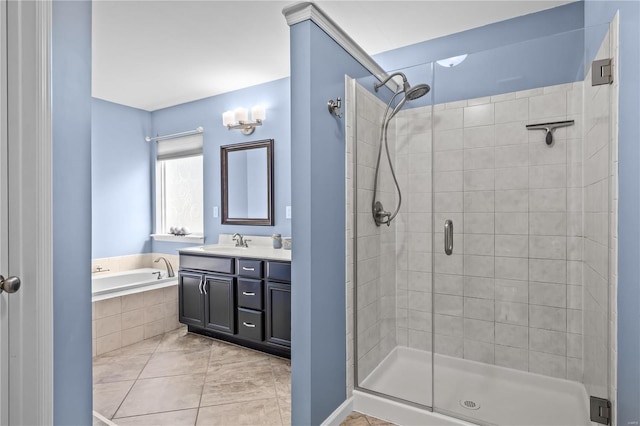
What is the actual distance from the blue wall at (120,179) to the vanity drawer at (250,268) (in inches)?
82.7

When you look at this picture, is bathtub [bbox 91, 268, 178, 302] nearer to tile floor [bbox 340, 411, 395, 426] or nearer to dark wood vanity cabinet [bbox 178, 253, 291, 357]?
dark wood vanity cabinet [bbox 178, 253, 291, 357]

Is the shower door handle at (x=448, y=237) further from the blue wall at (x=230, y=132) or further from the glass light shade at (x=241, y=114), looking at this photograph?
the glass light shade at (x=241, y=114)

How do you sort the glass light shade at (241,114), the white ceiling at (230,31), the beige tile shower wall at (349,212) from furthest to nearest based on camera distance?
the glass light shade at (241,114) → the white ceiling at (230,31) → the beige tile shower wall at (349,212)

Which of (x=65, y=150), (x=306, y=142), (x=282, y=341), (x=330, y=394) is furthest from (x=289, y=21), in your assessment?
(x=282, y=341)

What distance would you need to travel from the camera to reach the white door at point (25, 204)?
3.92 ft

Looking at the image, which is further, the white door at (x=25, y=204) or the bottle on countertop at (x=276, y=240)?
the bottle on countertop at (x=276, y=240)

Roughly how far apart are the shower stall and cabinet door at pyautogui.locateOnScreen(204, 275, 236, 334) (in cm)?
144

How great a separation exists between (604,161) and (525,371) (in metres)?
1.33

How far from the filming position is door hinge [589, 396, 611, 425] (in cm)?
165

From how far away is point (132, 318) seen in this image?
3.45m

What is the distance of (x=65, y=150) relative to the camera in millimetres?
1265

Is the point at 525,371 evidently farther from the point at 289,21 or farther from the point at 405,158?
the point at 289,21

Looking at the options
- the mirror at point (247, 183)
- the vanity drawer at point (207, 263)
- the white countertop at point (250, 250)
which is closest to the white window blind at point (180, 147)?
the mirror at point (247, 183)

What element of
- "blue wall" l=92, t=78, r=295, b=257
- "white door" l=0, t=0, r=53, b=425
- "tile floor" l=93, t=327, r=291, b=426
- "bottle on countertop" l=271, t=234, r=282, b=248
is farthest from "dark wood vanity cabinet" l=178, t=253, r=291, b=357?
"white door" l=0, t=0, r=53, b=425
